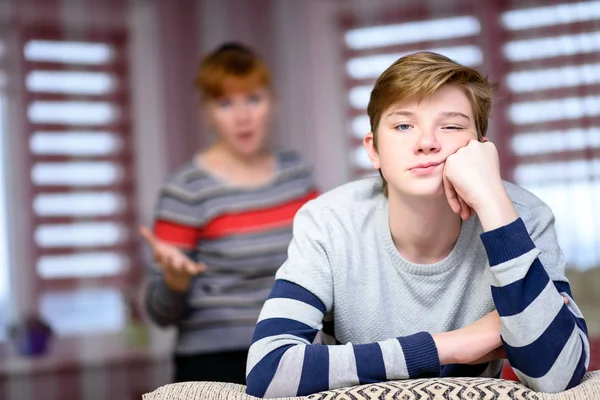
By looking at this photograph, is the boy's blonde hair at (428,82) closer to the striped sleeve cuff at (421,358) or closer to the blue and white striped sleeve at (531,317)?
the blue and white striped sleeve at (531,317)

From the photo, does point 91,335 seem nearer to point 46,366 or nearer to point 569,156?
point 46,366

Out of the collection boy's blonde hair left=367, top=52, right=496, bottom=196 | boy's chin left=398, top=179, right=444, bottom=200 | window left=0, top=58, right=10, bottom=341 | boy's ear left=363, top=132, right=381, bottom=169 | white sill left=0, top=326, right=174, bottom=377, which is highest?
boy's blonde hair left=367, top=52, right=496, bottom=196

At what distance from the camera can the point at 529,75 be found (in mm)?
4242

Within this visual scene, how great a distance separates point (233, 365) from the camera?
2080mm

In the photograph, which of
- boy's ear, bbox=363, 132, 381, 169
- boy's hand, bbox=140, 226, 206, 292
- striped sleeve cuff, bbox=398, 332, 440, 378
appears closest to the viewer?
striped sleeve cuff, bbox=398, 332, 440, 378

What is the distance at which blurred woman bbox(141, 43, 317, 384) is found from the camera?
2.08 metres

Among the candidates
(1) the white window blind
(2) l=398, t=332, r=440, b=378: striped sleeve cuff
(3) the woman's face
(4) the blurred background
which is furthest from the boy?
(1) the white window blind

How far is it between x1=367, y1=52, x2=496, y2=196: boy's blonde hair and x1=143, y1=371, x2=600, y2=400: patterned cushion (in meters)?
0.42

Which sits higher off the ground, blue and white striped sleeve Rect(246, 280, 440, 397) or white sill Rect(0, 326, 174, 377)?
blue and white striped sleeve Rect(246, 280, 440, 397)

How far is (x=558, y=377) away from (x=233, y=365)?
3.61ft

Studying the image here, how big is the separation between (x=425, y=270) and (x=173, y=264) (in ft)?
2.50

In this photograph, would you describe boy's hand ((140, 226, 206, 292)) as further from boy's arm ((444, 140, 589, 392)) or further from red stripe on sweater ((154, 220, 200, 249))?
boy's arm ((444, 140, 589, 392))

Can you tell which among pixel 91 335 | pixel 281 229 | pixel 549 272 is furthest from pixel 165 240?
pixel 91 335

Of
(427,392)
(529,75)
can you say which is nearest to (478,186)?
(427,392)
